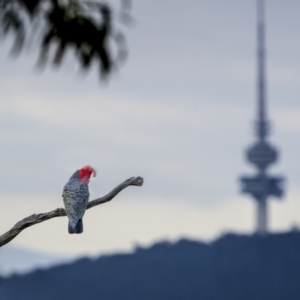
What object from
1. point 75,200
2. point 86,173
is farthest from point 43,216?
point 86,173

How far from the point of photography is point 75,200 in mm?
15664

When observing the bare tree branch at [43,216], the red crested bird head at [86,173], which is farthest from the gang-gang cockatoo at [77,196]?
the bare tree branch at [43,216]

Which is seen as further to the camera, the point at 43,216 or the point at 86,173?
the point at 86,173

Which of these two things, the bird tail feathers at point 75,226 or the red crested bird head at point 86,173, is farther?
the red crested bird head at point 86,173

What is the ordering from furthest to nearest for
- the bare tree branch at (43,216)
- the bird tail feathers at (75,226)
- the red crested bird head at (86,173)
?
the red crested bird head at (86,173)
the bare tree branch at (43,216)
the bird tail feathers at (75,226)

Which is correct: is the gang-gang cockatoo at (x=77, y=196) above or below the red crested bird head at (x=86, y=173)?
below

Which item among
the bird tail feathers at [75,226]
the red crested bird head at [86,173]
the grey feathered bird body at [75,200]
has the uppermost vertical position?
the red crested bird head at [86,173]

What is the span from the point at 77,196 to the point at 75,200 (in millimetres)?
191

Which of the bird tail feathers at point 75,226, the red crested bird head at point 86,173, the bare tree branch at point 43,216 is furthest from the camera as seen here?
the red crested bird head at point 86,173

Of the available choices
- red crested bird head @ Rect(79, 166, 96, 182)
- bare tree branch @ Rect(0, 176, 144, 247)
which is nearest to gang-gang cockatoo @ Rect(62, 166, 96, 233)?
red crested bird head @ Rect(79, 166, 96, 182)

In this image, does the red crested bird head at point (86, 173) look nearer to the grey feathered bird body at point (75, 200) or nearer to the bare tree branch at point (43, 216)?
the grey feathered bird body at point (75, 200)

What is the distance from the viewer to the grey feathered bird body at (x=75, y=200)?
610 inches

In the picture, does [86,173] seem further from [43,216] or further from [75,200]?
[43,216]

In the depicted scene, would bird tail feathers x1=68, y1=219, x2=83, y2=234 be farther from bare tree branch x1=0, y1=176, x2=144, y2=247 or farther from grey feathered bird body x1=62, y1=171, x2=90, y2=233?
bare tree branch x1=0, y1=176, x2=144, y2=247
